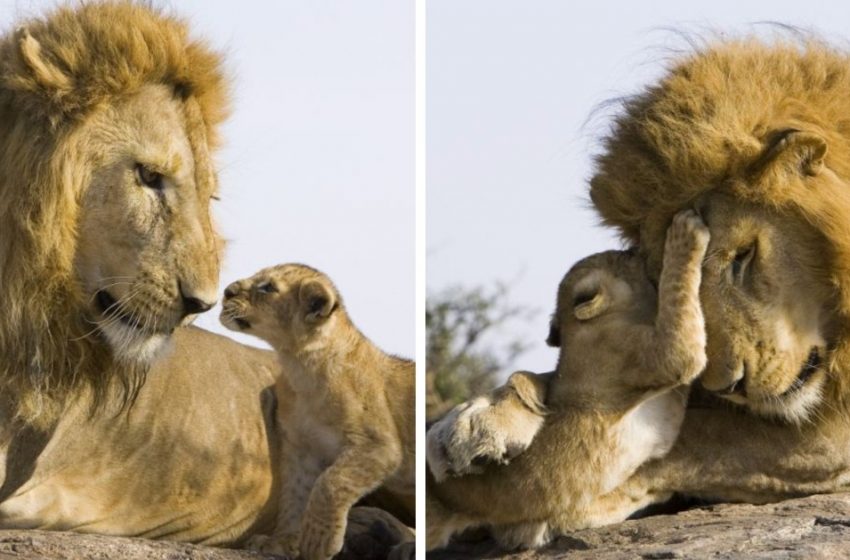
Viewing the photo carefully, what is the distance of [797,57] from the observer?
4.93 m

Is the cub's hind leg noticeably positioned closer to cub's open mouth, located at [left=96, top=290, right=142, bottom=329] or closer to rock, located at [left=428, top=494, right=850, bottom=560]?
rock, located at [left=428, top=494, right=850, bottom=560]

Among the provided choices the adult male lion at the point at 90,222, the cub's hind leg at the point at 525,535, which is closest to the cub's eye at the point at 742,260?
the cub's hind leg at the point at 525,535

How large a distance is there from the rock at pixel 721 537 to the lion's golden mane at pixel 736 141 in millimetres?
292

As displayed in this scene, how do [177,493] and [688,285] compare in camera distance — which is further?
[177,493]

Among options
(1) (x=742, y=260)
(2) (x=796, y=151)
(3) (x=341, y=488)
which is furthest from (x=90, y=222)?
(2) (x=796, y=151)

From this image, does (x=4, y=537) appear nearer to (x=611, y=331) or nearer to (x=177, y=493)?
(x=177, y=493)

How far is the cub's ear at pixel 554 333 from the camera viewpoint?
4801mm

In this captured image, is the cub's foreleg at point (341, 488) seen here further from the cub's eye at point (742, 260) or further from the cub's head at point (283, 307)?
the cub's eye at point (742, 260)

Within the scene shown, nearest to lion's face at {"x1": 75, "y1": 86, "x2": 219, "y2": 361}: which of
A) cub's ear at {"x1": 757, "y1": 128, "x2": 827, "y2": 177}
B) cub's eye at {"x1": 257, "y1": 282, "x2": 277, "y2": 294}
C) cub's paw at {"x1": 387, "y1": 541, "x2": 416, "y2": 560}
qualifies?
cub's eye at {"x1": 257, "y1": 282, "x2": 277, "y2": 294}

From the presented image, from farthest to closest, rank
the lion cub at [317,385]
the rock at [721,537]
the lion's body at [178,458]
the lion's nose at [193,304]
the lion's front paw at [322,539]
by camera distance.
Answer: the lion cub at [317,385] < the lion's body at [178,458] < the lion's front paw at [322,539] < the lion's nose at [193,304] < the rock at [721,537]

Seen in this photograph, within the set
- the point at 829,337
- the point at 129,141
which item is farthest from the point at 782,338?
the point at 129,141

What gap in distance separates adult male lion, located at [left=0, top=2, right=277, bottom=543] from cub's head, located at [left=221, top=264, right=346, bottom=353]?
0.34 meters

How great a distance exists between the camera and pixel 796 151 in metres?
4.63

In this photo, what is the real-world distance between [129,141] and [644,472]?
132 cm
